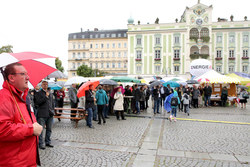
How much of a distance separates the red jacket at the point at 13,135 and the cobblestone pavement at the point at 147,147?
8.80 ft

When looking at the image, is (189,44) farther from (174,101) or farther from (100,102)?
(100,102)

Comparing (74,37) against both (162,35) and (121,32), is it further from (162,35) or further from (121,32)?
(162,35)

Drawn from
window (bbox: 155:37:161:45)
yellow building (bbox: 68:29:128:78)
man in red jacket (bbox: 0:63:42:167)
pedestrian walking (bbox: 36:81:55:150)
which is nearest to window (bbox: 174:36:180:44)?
window (bbox: 155:37:161:45)

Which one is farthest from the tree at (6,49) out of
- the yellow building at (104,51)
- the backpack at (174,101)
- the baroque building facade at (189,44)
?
the backpack at (174,101)

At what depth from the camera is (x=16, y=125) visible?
2.22m

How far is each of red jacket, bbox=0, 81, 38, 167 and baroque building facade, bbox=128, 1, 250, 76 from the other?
1889 inches

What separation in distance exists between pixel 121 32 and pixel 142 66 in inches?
1163

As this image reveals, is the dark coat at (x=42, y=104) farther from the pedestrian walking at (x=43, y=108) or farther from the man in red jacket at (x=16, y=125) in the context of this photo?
the man in red jacket at (x=16, y=125)

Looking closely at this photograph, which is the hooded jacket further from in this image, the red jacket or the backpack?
the red jacket

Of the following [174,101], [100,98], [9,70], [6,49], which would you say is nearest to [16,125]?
[9,70]

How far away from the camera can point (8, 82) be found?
2.38 meters

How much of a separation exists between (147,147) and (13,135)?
15.0 ft

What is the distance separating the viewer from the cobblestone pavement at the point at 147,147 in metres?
5.00

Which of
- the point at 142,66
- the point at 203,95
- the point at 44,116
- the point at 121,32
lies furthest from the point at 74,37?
the point at 44,116
